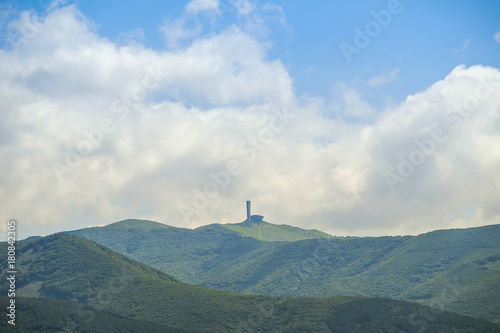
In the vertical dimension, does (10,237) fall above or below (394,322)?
above

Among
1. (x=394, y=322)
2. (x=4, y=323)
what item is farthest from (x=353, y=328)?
(x=4, y=323)

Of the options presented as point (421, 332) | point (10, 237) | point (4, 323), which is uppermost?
point (10, 237)

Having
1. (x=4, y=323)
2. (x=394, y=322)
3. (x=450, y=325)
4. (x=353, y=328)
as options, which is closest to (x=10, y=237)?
(x=4, y=323)

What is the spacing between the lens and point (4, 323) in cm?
17850

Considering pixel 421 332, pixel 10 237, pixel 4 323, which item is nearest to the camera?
pixel 10 237

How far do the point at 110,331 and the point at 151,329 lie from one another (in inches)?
626

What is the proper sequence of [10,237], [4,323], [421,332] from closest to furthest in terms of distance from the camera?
[10,237]
[4,323]
[421,332]

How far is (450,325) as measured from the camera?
639 feet

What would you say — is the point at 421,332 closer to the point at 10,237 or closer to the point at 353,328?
the point at 353,328

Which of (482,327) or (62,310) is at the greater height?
(62,310)

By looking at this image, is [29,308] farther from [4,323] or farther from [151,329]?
[151,329]

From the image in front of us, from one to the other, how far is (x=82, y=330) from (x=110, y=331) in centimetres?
1041

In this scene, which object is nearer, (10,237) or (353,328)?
(10,237)

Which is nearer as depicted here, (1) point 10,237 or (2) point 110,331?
(1) point 10,237
